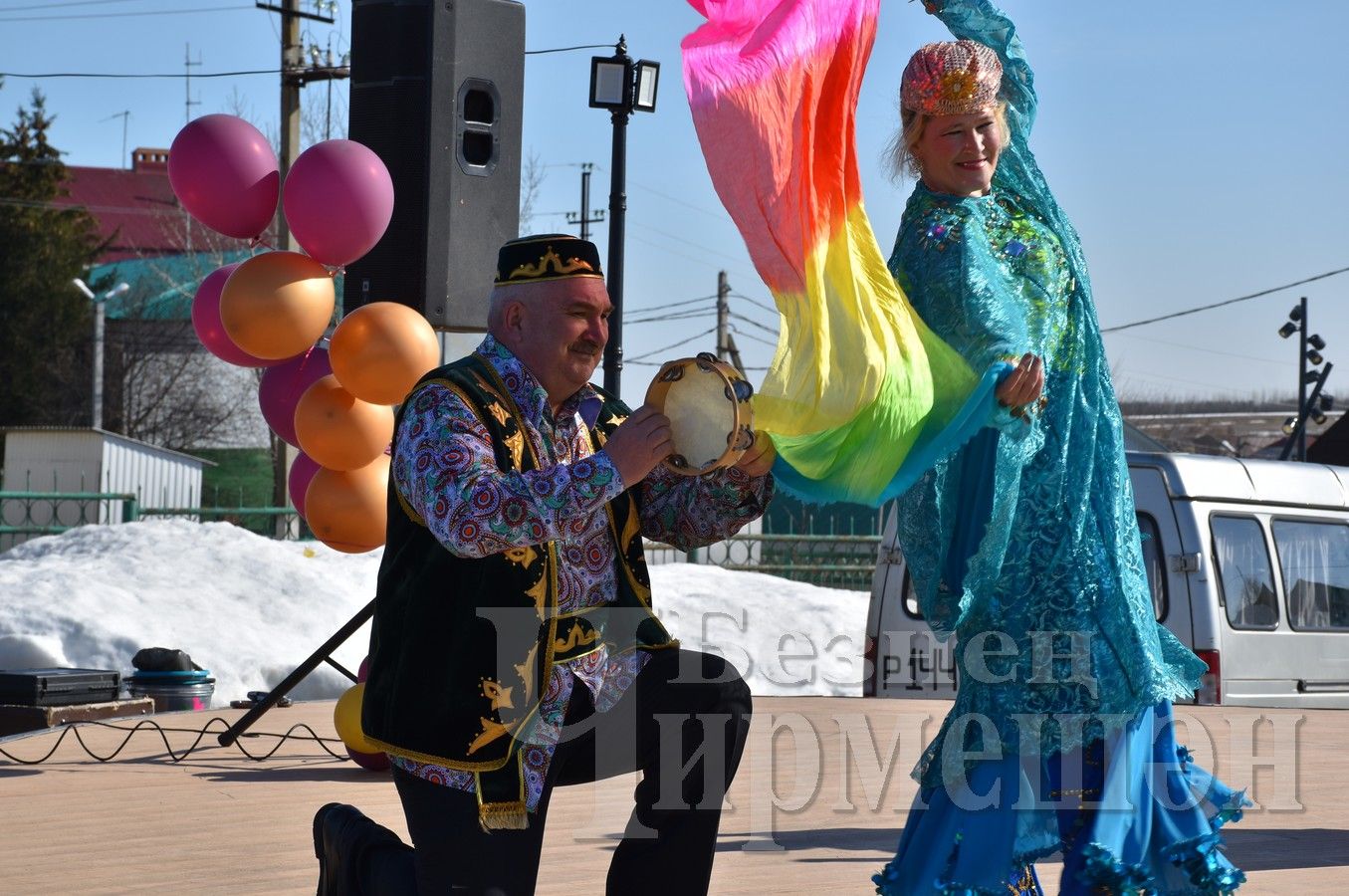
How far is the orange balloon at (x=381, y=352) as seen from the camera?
5.71 metres

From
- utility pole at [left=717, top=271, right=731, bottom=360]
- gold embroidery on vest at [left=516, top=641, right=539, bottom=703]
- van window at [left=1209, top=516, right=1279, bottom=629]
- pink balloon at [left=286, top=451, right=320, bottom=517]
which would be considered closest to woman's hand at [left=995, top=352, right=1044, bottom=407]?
gold embroidery on vest at [left=516, top=641, right=539, bottom=703]

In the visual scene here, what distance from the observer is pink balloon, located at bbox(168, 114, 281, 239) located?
5.96 metres

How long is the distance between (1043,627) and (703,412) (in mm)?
764

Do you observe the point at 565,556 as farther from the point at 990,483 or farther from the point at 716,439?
the point at 990,483

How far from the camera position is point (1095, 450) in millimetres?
3086

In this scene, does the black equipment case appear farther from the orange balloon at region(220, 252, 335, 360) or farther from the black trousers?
A: the black trousers

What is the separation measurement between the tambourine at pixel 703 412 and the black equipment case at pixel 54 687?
20.0 feet

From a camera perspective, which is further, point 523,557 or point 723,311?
point 723,311

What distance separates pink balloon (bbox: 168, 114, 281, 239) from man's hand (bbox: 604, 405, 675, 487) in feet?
11.7

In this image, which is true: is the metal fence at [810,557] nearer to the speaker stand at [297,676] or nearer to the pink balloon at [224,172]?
the speaker stand at [297,676]

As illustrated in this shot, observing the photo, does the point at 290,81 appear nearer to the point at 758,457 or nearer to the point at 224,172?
the point at 224,172

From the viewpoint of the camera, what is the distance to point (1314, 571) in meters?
8.90

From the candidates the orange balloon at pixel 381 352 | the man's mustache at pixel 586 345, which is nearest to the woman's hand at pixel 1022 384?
the man's mustache at pixel 586 345

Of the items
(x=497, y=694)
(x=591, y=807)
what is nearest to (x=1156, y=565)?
(x=591, y=807)
